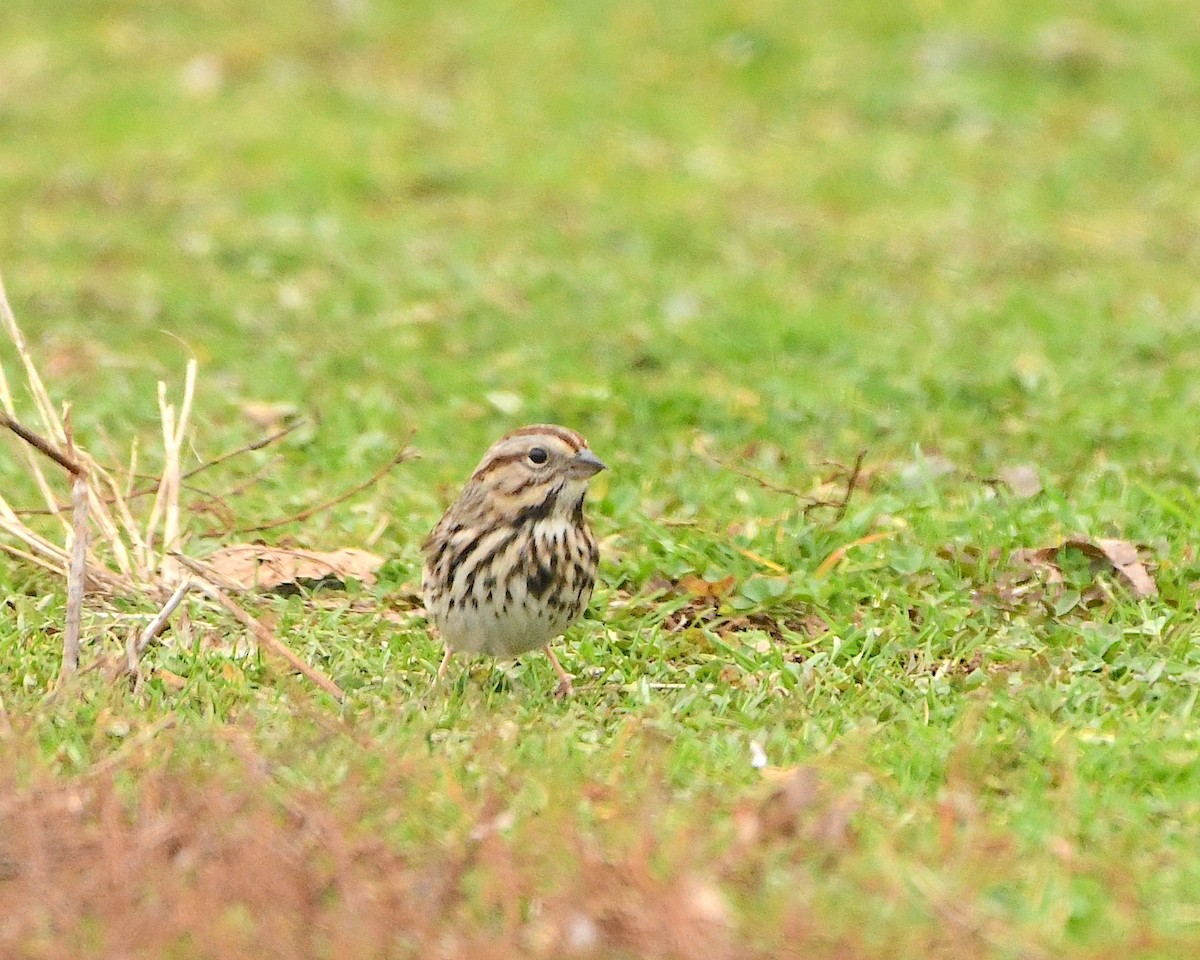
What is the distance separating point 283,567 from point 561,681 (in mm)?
1118

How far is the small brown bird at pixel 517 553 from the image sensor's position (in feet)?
17.7

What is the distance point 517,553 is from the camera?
546cm

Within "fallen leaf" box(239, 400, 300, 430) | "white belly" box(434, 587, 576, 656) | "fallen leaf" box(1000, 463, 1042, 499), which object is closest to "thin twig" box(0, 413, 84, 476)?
"white belly" box(434, 587, 576, 656)

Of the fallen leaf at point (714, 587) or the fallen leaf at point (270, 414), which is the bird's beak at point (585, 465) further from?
the fallen leaf at point (270, 414)

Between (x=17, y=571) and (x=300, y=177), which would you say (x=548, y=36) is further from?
(x=17, y=571)

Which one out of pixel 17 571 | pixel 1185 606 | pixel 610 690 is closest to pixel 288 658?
pixel 610 690

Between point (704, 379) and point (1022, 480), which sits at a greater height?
point (1022, 480)

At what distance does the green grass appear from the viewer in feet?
14.9

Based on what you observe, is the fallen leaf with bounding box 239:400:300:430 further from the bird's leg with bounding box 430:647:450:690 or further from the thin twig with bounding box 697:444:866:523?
the bird's leg with bounding box 430:647:450:690

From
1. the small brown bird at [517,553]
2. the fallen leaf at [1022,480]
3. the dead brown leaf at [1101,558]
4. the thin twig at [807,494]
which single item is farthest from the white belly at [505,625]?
the fallen leaf at [1022,480]

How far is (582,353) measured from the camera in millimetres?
8797

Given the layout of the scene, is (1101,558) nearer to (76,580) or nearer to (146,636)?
(146,636)

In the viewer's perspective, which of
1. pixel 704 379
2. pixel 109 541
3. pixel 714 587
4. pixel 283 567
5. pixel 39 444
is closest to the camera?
pixel 39 444

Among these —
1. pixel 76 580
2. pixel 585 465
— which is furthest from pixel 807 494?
pixel 76 580
